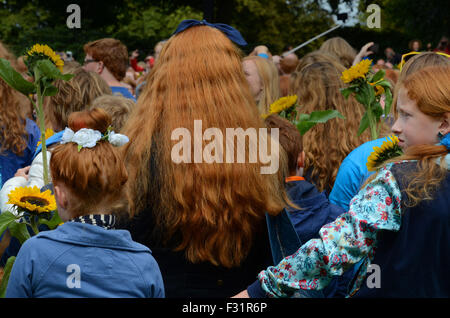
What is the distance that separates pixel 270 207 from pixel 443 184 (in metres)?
0.62

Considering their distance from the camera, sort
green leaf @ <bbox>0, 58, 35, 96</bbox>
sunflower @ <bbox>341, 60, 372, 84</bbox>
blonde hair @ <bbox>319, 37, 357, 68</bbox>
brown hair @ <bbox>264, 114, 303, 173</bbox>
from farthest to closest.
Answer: blonde hair @ <bbox>319, 37, 357, 68</bbox>, sunflower @ <bbox>341, 60, 372, 84</bbox>, brown hair @ <bbox>264, 114, 303, 173</bbox>, green leaf @ <bbox>0, 58, 35, 96</bbox>

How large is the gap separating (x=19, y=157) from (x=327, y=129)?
1964mm

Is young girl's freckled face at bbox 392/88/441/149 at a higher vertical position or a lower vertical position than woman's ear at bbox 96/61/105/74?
lower

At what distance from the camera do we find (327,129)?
3889 mm

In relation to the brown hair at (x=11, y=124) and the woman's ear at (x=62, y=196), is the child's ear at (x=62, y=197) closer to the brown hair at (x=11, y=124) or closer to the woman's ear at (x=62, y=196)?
the woman's ear at (x=62, y=196)

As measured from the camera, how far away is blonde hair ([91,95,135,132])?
3812mm

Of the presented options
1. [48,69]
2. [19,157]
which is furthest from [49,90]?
[19,157]

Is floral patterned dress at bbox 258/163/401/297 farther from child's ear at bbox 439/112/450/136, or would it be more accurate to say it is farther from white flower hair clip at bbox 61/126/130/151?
white flower hair clip at bbox 61/126/130/151

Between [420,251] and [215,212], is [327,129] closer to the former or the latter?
[215,212]

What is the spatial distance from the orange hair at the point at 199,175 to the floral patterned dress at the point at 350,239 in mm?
275

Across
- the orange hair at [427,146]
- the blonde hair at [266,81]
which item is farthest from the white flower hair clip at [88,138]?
the blonde hair at [266,81]

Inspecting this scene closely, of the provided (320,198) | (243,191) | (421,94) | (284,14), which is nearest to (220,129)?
(243,191)

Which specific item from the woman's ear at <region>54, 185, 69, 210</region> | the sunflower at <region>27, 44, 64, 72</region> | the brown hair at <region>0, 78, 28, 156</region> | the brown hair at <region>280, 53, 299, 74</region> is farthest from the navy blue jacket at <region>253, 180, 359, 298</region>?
the brown hair at <region>280, 53, 299, 74</region>

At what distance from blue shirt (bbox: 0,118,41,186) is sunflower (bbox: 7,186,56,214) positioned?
1346 mm
